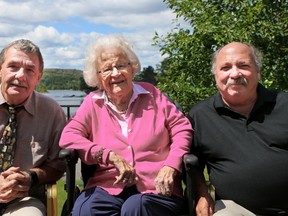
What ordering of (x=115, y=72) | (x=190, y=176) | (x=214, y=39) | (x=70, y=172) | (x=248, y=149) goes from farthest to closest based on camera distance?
(x=214, y=39), (x=115, y=72), (x=248, y=149), (x=70, y=172), (x=190, y=176)

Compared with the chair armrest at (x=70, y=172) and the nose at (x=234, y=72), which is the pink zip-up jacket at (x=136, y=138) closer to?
the chair armrest at (x=70, y=172)

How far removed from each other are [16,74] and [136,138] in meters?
0.86

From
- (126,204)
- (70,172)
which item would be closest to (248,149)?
(126,204)

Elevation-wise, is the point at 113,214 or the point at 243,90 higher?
the point at 243,90

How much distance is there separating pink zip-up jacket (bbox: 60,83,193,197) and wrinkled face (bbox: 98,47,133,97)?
0.12 m

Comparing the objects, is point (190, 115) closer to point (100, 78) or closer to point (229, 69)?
point (229, 69)

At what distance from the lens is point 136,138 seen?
2.82 metres

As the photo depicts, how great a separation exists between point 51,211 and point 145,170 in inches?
24.9

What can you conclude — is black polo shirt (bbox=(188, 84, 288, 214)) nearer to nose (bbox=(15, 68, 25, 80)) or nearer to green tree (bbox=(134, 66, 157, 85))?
green tree (bbox=(134, 66, 157, 85))

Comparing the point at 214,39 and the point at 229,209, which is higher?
the point at 214,39

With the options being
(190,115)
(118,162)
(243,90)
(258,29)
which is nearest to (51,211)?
(118,162)

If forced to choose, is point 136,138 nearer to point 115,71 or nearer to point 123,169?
point 123,169

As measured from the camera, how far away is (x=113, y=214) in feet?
8.52

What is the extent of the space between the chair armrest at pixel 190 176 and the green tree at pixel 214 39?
Result: 298 cm
